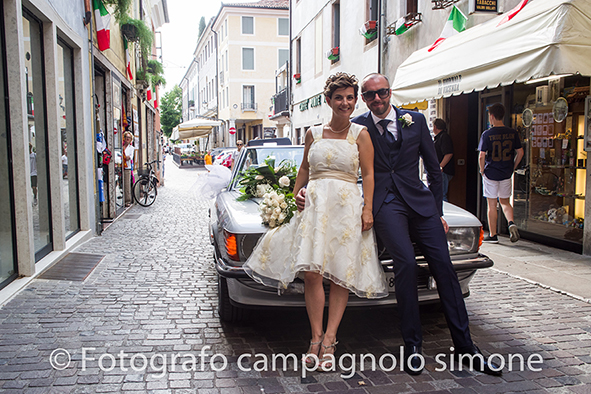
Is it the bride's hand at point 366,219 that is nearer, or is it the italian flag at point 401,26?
the bride's hand at point 366,219

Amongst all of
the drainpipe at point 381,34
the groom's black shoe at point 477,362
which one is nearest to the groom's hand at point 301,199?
the groom's black shoe at point 477,362

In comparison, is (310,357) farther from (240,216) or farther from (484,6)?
(484,6)

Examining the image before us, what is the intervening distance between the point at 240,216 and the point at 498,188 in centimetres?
487

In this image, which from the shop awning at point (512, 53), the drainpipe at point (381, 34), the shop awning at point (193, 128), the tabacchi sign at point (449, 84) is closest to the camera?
the shop awning at point (512, 53)

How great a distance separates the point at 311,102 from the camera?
2128 cm

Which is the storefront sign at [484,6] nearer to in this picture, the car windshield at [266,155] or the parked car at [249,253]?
the car windshield at [266,155]

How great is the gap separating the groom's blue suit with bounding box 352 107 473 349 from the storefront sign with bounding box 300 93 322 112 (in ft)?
53.8

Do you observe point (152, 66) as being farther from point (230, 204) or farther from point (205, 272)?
point (230, 204)

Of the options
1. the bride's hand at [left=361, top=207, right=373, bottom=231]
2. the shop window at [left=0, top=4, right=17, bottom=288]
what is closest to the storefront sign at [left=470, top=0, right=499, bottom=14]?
the bride's hand at [left=361, top=207, right=373, bottom=231]

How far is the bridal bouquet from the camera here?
374cm

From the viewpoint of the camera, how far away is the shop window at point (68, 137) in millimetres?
7570

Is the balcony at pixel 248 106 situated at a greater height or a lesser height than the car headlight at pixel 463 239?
greater

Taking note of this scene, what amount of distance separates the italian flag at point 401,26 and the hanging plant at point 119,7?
5730 millimetres

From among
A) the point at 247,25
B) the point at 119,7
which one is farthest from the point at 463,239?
the point at 247,25
